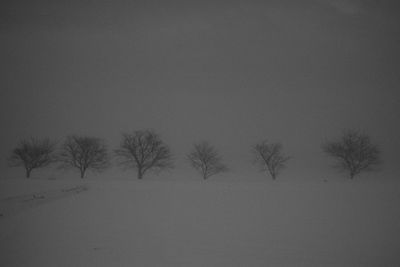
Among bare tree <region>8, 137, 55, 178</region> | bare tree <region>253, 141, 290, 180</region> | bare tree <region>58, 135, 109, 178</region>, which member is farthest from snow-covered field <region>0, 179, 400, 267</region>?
bare tree <region>253, 141, 290, 180</region>

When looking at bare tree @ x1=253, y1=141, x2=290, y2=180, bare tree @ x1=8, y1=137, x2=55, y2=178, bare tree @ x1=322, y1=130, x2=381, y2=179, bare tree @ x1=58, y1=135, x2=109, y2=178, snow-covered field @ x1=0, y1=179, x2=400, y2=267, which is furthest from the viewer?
bare tree @ x1=253, y1=141, x2=290, y2=180

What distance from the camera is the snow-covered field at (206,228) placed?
35.5 feet

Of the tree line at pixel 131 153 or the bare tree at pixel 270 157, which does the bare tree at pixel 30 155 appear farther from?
the bare tree at pixel 270 157

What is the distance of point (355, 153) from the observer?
133ft

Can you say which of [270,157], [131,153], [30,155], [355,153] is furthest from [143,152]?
[355,153]

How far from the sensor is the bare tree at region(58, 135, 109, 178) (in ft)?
140

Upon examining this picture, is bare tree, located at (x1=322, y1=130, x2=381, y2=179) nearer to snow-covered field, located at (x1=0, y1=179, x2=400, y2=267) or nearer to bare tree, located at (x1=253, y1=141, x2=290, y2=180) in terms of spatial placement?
bare tree, located at (x1=253, y1=141, x2=290, y2=180)

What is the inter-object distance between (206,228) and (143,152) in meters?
30.4

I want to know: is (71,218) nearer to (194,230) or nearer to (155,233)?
(155,233)

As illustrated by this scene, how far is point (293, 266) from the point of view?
9852 mm

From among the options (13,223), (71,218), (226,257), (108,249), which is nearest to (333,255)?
(226,257)

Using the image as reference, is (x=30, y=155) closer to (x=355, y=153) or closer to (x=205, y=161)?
(x=205, y=161)

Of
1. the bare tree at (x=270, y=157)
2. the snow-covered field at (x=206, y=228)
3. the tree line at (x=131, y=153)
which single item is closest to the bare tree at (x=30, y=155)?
the tree line at (x=131, y=153)

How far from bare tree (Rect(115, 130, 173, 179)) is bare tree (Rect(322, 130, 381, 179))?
2935 cm
